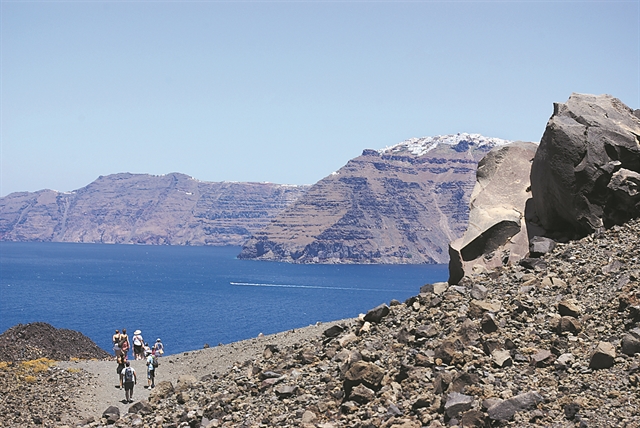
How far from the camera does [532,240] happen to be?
2466 centimetres

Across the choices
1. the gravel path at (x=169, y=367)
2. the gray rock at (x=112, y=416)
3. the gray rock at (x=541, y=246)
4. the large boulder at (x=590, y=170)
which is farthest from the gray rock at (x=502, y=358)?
the gravel path at (x=169, y=367)

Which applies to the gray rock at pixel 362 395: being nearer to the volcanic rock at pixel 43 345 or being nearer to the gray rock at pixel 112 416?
the gray rock at pixel 112 416

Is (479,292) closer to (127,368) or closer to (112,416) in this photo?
(112,416)

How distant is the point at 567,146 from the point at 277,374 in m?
10.8

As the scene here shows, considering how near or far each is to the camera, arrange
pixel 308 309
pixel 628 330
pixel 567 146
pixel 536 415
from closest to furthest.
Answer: pixel 536 415
pixel 628 330
pixel 567 146
pixel 308 309

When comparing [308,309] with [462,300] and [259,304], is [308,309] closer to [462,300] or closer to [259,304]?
[259,304]

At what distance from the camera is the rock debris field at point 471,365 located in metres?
15.1

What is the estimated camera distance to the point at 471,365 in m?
17.0

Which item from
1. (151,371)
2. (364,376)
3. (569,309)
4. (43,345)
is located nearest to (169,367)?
(151,371)

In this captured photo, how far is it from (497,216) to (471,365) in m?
10.9

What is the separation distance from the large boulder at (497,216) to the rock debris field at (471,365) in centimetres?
204

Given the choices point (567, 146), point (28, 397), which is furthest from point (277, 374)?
point (28, 397)

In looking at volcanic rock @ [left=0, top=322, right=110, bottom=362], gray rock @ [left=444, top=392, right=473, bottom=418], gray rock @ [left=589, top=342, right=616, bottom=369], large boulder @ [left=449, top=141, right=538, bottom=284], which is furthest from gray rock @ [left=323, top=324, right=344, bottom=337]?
volcanic rock @ [left=0, top=322, right=110, bottom=362]

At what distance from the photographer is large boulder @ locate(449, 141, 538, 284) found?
26047 millimetres
